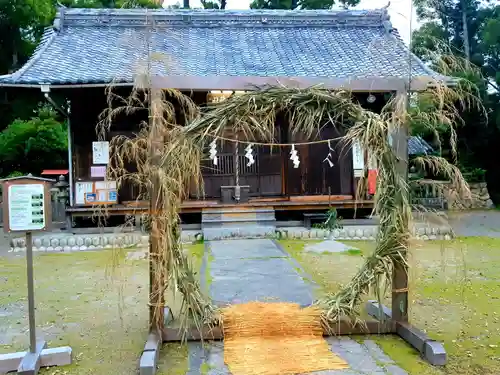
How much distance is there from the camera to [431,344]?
3600 millimetres

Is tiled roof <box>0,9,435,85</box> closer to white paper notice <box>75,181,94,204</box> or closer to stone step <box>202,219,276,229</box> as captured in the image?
white paper notice <box>75,181,94,204</box>

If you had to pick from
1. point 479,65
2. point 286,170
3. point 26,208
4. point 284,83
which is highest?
point 479,65

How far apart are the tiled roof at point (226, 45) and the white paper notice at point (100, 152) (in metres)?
1.63

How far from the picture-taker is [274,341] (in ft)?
12.8

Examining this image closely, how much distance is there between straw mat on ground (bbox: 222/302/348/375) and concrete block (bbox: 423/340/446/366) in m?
0.67

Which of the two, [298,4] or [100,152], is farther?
[298,4]

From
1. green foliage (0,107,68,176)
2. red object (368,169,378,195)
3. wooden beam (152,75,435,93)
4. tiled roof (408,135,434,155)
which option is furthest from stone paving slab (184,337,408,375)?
tiled roof (408,135,434,155)

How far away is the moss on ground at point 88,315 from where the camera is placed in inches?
146

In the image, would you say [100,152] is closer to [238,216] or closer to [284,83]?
[238,216]

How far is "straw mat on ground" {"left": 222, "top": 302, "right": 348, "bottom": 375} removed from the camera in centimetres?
344

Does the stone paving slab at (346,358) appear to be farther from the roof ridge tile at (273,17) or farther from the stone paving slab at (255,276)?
the roof ridge tile at (273,17)

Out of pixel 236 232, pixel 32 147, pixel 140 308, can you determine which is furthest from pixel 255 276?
pixel 32 147

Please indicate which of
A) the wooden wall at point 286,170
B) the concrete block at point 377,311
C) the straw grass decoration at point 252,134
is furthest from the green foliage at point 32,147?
the concrete block at point 377,311

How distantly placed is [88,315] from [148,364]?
1.91 m
